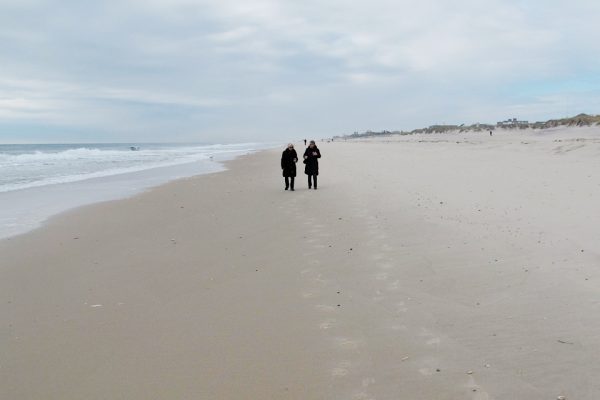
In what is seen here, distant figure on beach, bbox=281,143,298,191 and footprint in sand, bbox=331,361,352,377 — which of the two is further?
distant figure on beach, bbox=281,143,298,191

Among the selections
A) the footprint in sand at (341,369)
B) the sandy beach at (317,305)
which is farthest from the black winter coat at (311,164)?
the footprint in sand at (341,369)

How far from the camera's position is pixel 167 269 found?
7074 mm

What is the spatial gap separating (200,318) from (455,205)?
23.5 ft

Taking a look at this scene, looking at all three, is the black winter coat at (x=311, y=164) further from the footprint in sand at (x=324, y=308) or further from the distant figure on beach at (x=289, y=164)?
the footprint in sand at (x=324, y=308)

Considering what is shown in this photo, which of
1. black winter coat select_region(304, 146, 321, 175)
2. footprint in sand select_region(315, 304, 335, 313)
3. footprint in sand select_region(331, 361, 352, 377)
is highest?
black winter coat select_region(304, 146, 321, 175)

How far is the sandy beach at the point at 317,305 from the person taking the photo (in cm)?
376

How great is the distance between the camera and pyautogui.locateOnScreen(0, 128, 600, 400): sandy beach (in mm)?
3756

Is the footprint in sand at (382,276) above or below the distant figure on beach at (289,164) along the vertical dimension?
below

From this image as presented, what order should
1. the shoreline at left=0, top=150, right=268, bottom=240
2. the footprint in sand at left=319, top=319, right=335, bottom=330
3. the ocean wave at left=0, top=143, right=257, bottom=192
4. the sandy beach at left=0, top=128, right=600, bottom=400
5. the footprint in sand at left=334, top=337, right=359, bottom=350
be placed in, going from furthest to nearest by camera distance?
the ocean wave at left=0, top=143, right=257, bottom=192 → the shoreline at left=0, top=150, right=268, bottom=240 → the footprint in sand at left=319, top=319, right=335, bottom=330 → the footprint in sand at left=334, top=337, right=359, bottom=350 → the sandy beach at left=0, top=128, right=600, bottom=400

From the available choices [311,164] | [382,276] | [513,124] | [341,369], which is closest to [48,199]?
[311,164]

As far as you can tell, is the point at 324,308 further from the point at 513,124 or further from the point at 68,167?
the point at 513,124

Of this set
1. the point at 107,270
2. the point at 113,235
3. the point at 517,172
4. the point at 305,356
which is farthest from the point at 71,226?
the point at 517,172

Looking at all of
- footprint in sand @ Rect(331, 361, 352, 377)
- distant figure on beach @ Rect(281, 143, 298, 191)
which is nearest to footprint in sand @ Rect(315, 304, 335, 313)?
footprint in sand @ Rect(331, 361, 352, 377)

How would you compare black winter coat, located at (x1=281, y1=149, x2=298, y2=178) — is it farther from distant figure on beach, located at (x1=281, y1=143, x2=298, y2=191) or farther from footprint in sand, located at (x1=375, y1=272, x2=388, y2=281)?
footprint in sand, located at (x1=375, y1=272, x2=388, y2=281)
